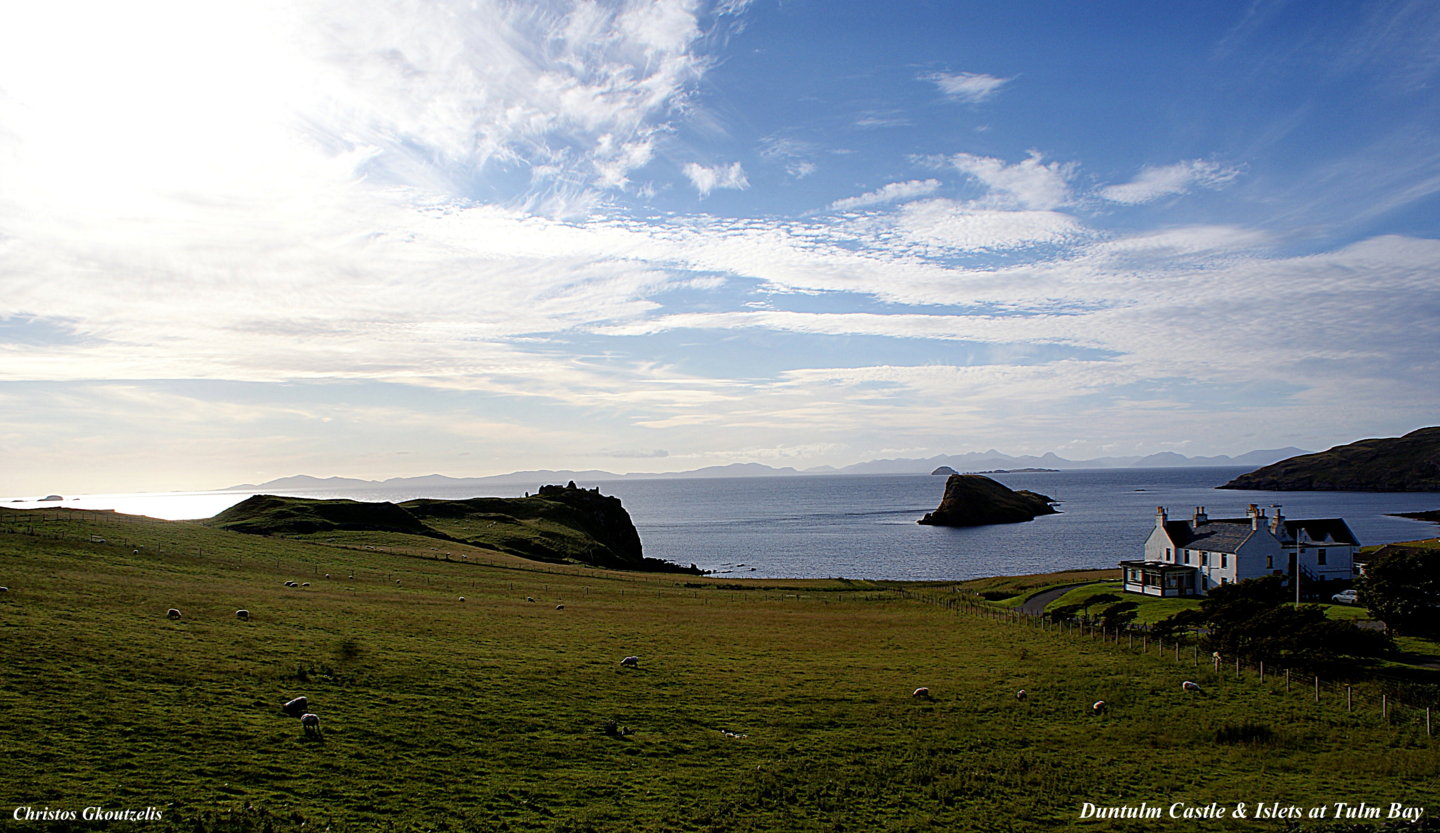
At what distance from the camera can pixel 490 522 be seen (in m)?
138

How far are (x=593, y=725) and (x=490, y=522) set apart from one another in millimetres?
115320

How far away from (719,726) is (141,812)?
59.3 ft

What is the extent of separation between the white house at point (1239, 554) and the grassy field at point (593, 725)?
3760 centimetres

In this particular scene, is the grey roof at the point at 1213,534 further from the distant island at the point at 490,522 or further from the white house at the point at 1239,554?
the distant island at the point at 490,522

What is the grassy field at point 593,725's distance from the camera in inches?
818

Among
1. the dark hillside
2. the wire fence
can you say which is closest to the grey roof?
the wire fence

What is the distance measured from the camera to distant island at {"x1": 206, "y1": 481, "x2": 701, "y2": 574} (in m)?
108

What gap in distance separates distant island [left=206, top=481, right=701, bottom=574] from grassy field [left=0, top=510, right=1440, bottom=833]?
5844cm

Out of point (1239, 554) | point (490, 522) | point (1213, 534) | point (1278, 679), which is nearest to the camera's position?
point (1278, 679)

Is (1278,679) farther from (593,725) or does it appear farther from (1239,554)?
(1239,554)

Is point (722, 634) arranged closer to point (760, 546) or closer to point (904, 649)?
point (904, 649)

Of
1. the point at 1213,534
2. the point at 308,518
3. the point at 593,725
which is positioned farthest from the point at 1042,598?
the point at 308,518

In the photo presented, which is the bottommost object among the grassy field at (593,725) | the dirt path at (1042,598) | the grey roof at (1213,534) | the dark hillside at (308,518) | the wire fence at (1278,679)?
the dirt path at (1042,598)

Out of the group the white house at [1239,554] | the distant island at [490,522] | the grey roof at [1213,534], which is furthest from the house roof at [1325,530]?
the distant island at [490,522]
